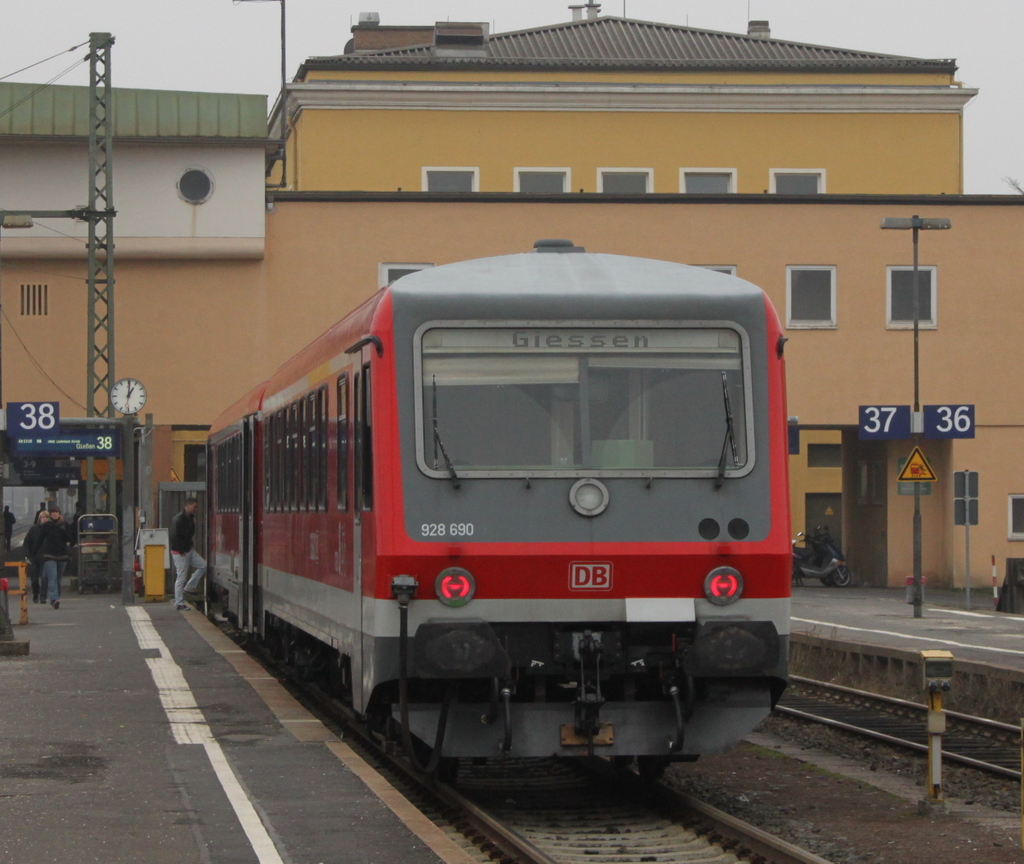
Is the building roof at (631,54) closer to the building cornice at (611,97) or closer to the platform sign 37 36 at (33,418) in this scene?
the building cornice at (611,97)

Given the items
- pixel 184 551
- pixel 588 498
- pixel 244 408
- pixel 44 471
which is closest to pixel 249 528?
pixel 244 408

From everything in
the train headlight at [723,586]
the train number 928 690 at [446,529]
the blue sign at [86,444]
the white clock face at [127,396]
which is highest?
the white clock face at [127,396]

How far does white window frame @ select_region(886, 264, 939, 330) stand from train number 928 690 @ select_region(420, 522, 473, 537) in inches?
1154

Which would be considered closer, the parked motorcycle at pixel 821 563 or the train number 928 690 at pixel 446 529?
the train number 928 690 at pixel 446 529

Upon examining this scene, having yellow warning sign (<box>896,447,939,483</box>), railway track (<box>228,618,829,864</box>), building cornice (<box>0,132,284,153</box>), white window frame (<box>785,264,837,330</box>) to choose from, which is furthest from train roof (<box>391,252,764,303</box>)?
white window frame (<box>785,264,837,330</box>)

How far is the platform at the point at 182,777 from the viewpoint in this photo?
8.34m

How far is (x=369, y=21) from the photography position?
5938cm

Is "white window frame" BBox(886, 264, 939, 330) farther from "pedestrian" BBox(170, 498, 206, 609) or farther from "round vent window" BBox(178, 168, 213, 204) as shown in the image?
"pedestrian" BBox(170, 498, 206, 609)

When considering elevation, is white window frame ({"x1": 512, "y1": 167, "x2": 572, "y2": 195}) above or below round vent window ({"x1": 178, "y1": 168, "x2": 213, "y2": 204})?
above

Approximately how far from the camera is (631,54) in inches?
2149

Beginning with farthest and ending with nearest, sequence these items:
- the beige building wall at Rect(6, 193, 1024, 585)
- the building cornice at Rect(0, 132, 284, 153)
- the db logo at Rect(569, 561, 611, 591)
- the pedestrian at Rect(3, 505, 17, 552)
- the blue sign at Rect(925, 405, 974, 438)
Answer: the beige building wall at Rect(6, 193, 1024, 585) → the building cornice at Rect(0, 132, 284, 153) → the blue sign at Rect(925, 405, 974, 438) → the pedestrian at Rect(3, 505, 17, 552) → the db logo at Rect(569, 561, 611, 591)

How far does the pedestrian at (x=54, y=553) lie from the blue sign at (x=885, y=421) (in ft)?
45.6

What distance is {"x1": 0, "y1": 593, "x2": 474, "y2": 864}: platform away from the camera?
8344 millimetres

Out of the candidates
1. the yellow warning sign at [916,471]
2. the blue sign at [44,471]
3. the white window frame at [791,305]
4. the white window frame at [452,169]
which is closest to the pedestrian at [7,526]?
the blue sign at [44,471]
